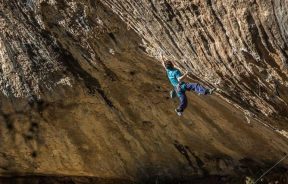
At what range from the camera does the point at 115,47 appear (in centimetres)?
862

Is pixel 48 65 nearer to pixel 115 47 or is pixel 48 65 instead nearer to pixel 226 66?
pixel 115 47

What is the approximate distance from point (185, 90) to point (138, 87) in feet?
4.10

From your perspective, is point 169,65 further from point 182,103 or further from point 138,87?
point 138,87

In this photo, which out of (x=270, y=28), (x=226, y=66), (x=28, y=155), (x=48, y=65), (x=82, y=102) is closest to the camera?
(x=270, y=28)

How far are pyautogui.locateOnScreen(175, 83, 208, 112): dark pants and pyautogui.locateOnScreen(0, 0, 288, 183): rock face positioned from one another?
0.90 ft

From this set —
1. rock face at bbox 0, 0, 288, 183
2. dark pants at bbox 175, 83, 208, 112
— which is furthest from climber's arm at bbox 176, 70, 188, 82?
rock face at bbox 0, 0, 288, 183

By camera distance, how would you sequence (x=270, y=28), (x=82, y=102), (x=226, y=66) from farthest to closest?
1. (x=82, y=102)
2. (x=226, y=66)
3. (x=270, y=28)

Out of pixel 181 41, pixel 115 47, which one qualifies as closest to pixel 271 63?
pixel 181 41

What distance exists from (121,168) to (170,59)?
3.39m

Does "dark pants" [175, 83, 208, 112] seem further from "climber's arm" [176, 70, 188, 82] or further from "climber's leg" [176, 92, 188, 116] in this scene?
"climber's arm" [176, 70, 188, 82]

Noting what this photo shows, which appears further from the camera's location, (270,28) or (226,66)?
(226,66)

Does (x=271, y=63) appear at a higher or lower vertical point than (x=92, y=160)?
higher

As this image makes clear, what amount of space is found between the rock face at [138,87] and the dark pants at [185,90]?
0.90ft

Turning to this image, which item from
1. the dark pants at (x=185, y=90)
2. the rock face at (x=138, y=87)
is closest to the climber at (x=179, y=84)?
the dark pants at (x=185, y=90)
